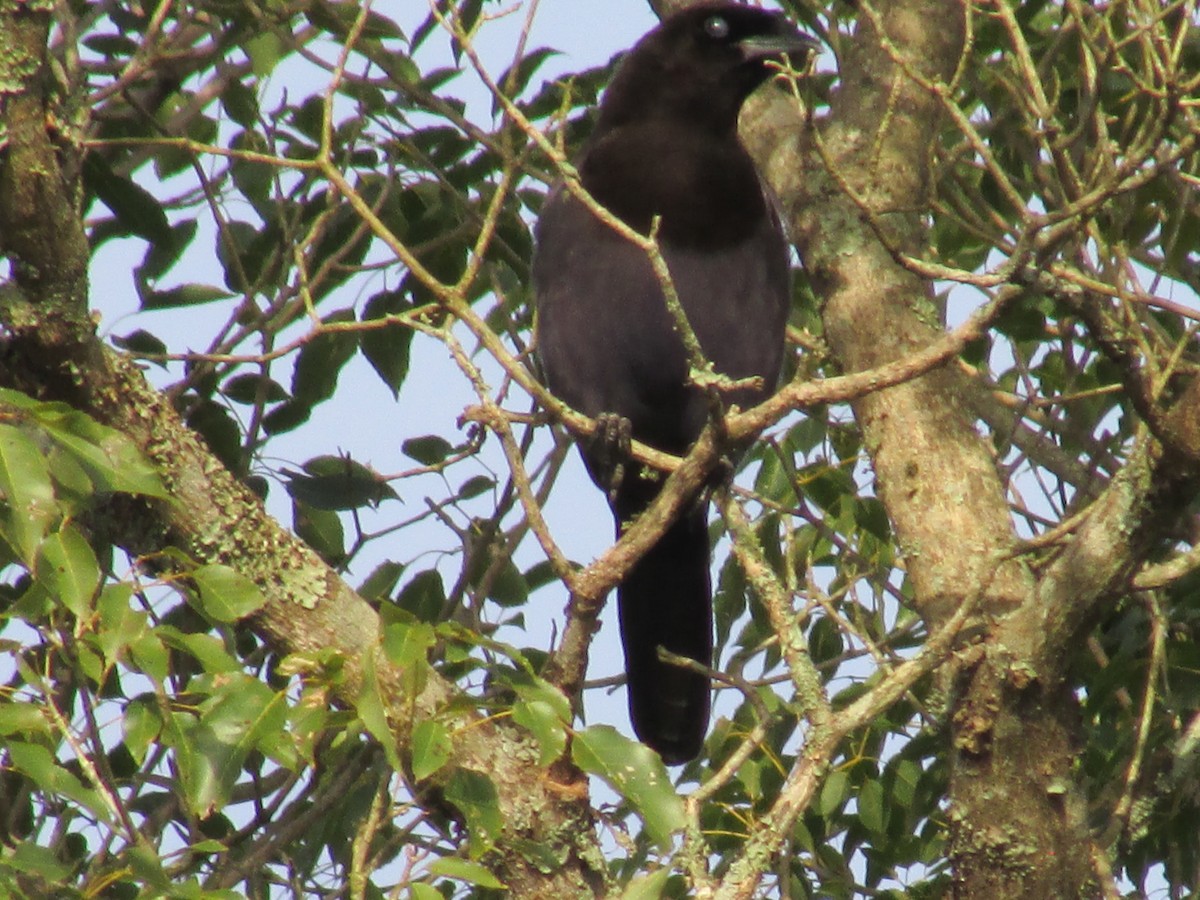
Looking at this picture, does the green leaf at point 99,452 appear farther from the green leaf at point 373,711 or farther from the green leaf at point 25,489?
the green leaf at point 373,711

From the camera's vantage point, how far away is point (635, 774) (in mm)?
2352

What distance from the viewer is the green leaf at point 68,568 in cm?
214

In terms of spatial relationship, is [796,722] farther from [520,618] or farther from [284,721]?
[284,721]

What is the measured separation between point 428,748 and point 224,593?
1.22ft

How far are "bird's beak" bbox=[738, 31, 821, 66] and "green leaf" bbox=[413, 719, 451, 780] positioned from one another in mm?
2413

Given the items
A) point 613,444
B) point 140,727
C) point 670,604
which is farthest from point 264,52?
point 140,727

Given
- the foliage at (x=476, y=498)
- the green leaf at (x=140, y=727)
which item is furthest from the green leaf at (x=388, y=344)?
the green leaf at (x=140, y=727)

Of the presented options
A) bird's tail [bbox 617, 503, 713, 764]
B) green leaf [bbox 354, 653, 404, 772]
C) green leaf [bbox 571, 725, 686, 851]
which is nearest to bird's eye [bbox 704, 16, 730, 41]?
bird's tail [bbox 617, 503, 713, 764]

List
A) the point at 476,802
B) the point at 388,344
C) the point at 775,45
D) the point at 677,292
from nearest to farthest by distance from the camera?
the point at 476,802
the point at 388,344
the point at 677,292
the point at 775,45

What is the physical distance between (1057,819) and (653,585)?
1.58 metres

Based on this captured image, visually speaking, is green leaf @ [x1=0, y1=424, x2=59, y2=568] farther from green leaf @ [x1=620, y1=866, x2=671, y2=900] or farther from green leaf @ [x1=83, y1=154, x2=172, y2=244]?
green leaf @ [x1=83, y1=154, x2=172, y2=244]

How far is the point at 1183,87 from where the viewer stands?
2.44 metres

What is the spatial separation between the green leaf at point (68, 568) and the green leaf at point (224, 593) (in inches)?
7.5

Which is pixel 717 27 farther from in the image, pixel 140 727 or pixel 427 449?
pixel 140 727
